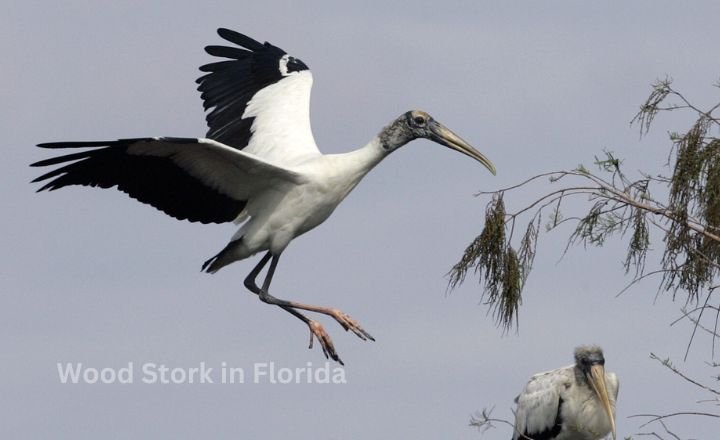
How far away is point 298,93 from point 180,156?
2.24m

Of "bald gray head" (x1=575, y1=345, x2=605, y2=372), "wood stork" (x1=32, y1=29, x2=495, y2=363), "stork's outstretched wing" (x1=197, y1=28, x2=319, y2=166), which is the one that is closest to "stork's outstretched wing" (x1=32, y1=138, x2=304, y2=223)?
"wood stork" (x1=32, y1=29, x2=495, y2=363)

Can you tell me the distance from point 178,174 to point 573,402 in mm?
3353

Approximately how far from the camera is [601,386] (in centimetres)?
1038

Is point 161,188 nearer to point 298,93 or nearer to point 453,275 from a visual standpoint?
point 298,93

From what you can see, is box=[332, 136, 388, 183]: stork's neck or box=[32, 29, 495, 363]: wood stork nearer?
box=[32, 29, 495, 363]: wood stork

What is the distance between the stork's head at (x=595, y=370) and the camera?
407 inches

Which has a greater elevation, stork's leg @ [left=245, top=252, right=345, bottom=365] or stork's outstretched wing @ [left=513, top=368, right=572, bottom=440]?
stork's leg @ [left=245, top=252, right=345, bottom=365]

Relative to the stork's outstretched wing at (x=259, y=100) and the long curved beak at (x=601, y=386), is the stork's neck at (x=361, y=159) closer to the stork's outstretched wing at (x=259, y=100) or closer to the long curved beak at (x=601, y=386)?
the stork's outstretched wing at (x=259, y=100)

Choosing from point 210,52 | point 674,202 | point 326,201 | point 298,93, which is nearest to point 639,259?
point 674,202

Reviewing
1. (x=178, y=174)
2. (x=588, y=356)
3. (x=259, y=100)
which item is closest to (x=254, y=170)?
(x=178, y=174)

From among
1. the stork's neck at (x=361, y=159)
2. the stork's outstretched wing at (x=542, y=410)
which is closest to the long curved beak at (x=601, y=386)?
the stork's outstretched wing at (x=542, y=410)

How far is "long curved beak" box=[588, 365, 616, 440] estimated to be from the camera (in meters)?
10.3

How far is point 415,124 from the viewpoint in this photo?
1022 centimetres

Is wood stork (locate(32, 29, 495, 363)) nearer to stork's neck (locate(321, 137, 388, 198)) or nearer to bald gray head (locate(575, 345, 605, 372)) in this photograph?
stork's neck (locate(321, 137, 388, 198))
